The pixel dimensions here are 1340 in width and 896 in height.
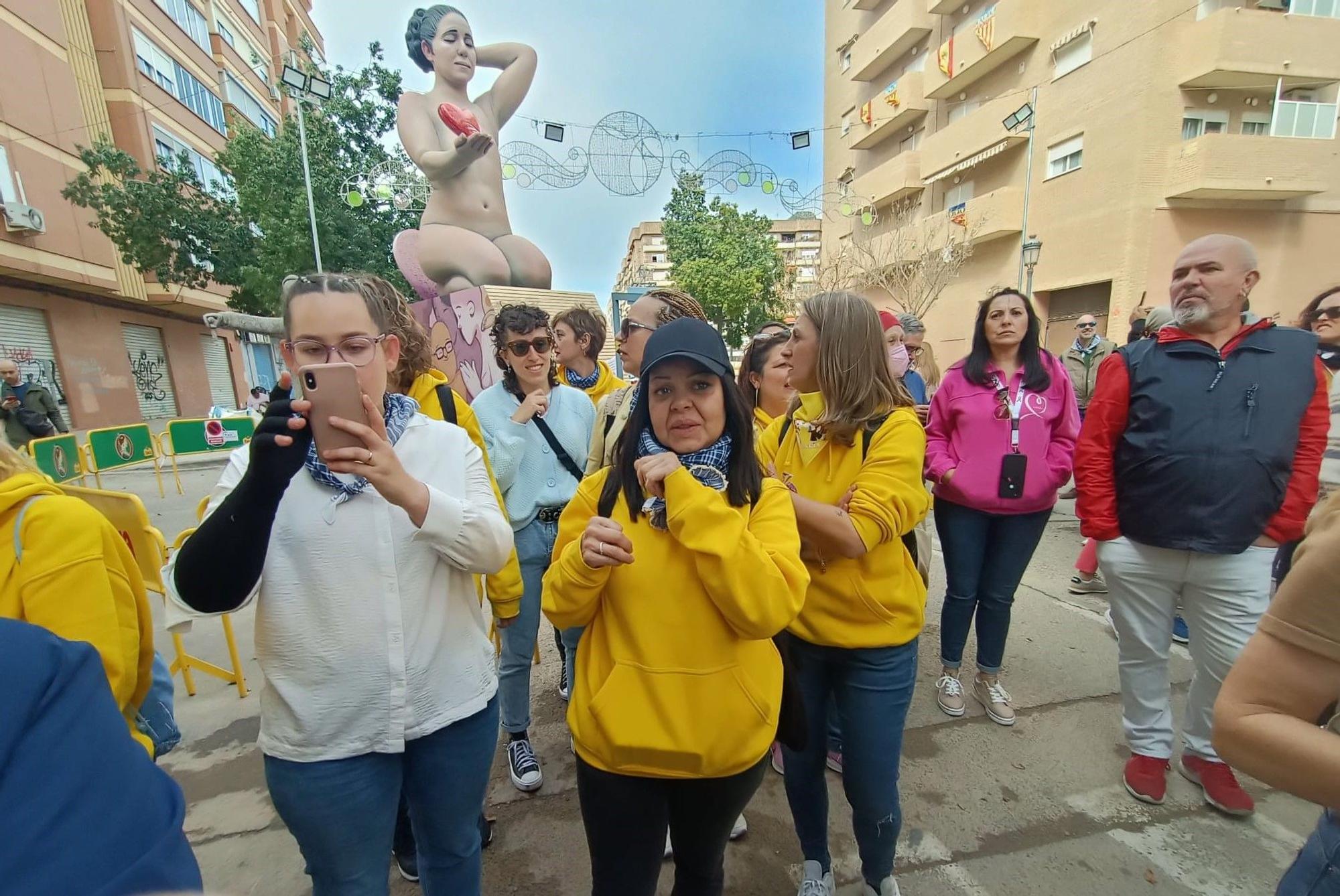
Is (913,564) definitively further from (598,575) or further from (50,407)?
(50,407)

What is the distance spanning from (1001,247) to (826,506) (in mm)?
22001

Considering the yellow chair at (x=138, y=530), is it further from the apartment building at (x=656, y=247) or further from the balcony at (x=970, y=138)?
the apartment building at (x=656, y=247)

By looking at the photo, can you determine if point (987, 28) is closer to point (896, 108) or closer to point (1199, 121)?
point (896, 108)

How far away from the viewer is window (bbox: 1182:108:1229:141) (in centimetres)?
1480

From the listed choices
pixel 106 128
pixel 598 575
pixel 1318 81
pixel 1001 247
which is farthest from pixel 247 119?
pixel 1318 81

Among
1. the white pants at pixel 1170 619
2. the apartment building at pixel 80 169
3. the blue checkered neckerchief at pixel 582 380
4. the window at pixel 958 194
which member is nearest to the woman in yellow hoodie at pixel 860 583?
the white pants at pixel 1170 619

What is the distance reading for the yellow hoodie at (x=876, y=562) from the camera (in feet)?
5.65

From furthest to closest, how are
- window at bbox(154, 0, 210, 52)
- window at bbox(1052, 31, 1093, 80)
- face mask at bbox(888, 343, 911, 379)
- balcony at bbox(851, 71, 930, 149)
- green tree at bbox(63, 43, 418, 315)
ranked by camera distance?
balcony at bbox(851, 71, 930, 149) → window at bbox(154, 0, 210, 52) → window at bbox(1052, 31, 1093, 80) → green tree at bbox(63, 43, 418, 315) → face mask at bbox(888, 343, 911, 379)

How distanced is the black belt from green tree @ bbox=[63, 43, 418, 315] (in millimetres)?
12888

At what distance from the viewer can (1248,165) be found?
1441 centimetres

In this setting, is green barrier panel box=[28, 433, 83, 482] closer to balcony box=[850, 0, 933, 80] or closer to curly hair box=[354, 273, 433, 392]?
curly hair box=[354, 273, 433, 392]

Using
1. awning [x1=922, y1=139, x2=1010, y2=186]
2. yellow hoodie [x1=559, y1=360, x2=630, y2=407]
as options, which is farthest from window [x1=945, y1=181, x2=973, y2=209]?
yellow hoodie [x1=559, y1=360, x2=630, y2=407]

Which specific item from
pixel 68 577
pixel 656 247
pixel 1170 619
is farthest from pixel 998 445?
pixel 656 247

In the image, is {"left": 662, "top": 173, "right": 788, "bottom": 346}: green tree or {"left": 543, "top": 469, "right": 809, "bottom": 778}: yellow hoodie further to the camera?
{"left": 662, "top": 173, "right": 788, "bottom": 346}: green tree
